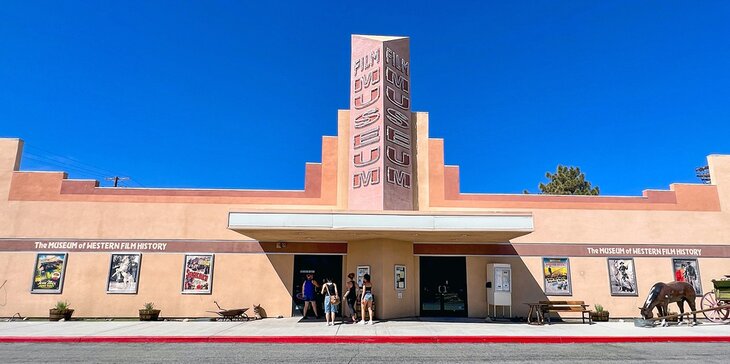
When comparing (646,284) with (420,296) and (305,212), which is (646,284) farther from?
(305,212)

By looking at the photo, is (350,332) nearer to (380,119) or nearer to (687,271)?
(380,119)

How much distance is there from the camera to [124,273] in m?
19.0

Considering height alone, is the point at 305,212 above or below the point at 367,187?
below

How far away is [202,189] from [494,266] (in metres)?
12.7

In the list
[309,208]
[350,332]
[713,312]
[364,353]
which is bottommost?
[364,353]

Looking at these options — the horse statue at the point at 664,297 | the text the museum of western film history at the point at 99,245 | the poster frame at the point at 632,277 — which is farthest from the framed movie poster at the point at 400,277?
the text the museum of western film history at the point at 99,245

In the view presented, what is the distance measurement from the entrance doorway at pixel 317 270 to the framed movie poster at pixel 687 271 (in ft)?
47.0

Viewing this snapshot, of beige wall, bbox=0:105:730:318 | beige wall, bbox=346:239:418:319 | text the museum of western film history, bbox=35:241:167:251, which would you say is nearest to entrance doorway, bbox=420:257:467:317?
beige wall, bbox=0:105:730:318

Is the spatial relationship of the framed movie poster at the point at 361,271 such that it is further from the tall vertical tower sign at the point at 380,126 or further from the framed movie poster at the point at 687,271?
the framed movie poster at the point at 687,271

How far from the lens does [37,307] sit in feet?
61.2

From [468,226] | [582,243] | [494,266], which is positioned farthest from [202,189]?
[582,243]

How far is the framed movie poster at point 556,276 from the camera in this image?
19.6 metres

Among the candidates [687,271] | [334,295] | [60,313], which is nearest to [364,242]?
[334,295]

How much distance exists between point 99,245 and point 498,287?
1637 cm
